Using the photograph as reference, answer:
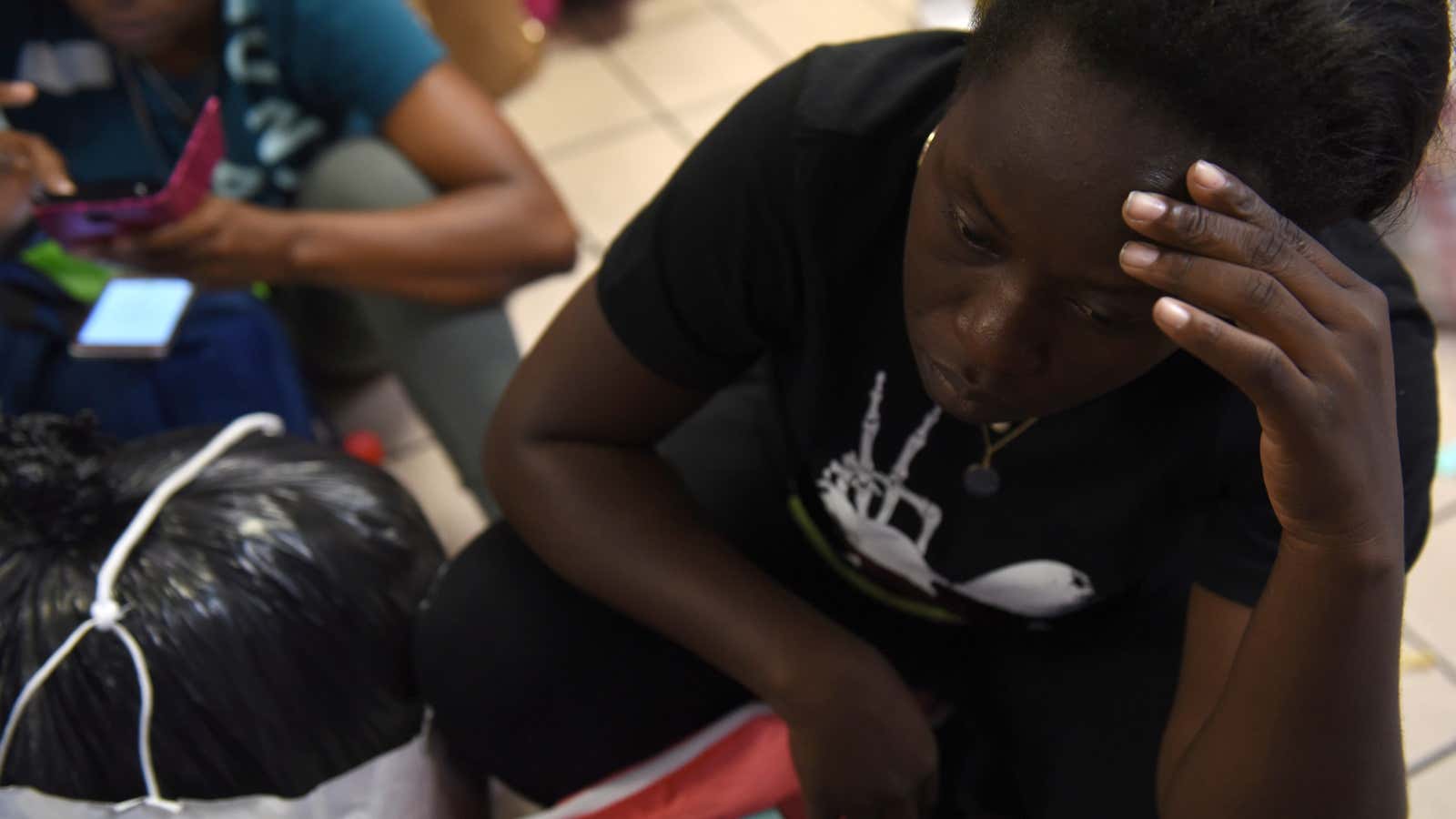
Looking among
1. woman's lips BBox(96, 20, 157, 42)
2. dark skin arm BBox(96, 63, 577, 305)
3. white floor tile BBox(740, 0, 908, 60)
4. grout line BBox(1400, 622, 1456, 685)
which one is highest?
woman's lips BBox(96, 20, 157, 42)

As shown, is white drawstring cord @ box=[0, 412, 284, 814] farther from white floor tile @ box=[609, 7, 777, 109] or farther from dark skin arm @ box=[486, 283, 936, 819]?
white floor tile @ box=[609, 7, 777, 109]

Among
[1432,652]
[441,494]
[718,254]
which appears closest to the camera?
[718,254]

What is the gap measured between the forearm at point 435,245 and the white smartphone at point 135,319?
11 cm

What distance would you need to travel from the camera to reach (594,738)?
94cm

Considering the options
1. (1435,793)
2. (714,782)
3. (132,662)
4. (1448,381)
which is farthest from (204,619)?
(1448,381)

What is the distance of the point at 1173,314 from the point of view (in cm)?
54

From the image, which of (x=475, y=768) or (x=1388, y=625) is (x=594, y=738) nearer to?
(x=475, y=768)

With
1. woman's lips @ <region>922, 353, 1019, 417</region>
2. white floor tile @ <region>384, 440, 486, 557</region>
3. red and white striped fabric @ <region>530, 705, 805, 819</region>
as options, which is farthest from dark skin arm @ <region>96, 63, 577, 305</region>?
woman's lips @ <region>922, 353, 1019, 417</region>

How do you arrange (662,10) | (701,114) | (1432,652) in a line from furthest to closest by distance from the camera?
(662,10)
(701,114)
(1432,652)

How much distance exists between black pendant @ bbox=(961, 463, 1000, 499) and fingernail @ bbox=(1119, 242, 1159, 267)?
0.28 metres

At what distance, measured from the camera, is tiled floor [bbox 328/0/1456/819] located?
1262 mm

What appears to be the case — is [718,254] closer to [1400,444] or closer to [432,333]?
A: [1400,444]

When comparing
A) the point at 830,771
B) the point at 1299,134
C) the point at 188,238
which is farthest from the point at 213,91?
the point at 1299,134

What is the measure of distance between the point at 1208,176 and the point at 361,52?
846 mm
